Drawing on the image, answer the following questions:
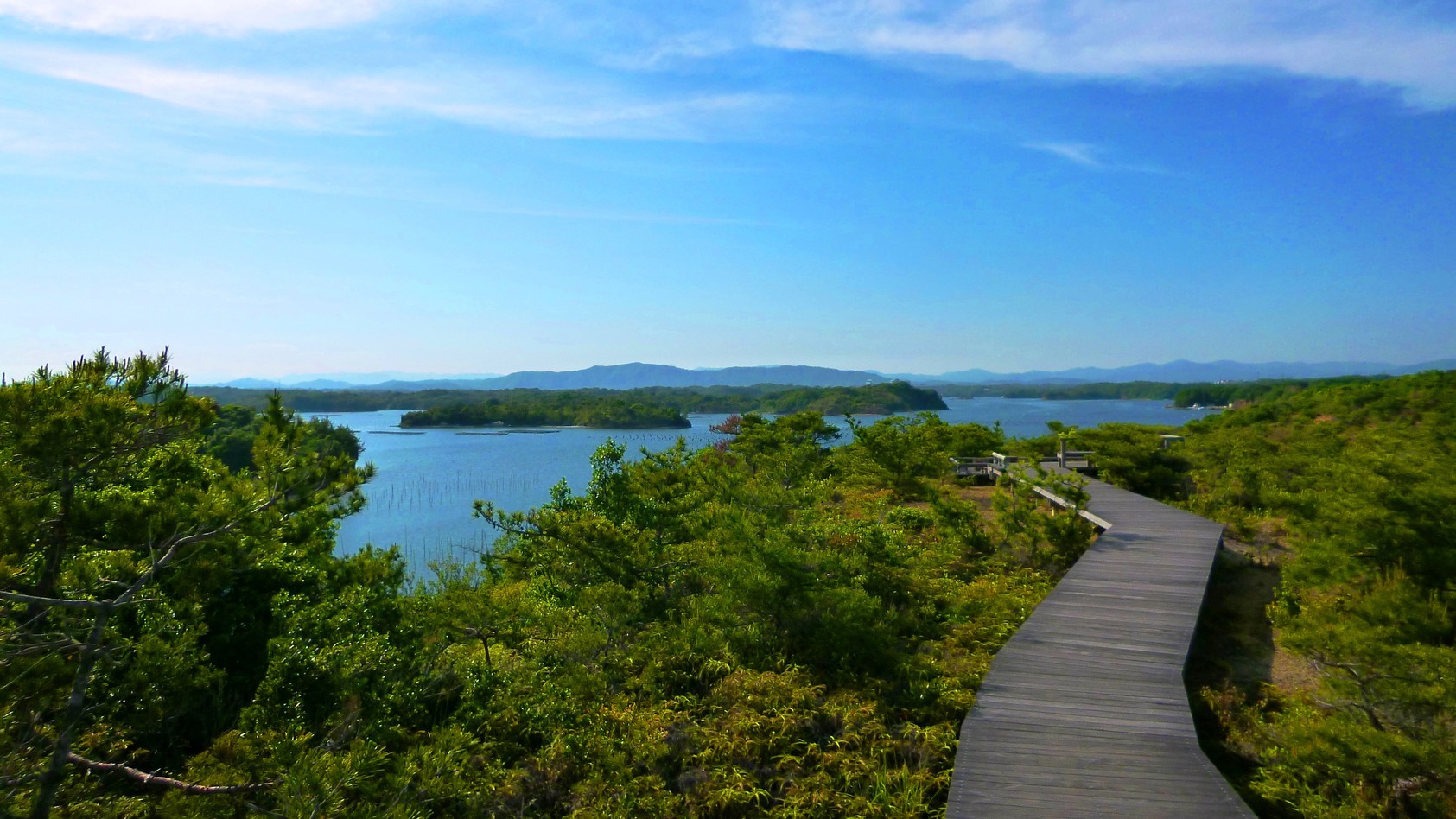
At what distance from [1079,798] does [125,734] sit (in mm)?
6174

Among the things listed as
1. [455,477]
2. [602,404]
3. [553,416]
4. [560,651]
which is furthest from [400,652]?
[602,404]

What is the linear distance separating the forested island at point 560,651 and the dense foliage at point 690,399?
172 feet

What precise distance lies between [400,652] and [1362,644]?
303 inches

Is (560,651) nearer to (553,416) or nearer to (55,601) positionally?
(55,601)

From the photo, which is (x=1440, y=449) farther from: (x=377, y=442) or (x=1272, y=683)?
(x=377, y=442)

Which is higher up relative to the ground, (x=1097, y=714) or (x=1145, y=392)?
(x=1145, y=392)

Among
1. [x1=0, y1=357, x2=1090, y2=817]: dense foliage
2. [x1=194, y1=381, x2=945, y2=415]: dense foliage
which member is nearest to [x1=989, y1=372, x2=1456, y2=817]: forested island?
[x1=0, y1=357, x2=1090, y2=817]: dense foliage

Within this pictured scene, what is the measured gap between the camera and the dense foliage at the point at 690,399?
3066 inches

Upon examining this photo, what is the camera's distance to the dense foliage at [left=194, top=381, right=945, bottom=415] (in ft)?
255

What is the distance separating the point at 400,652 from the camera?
5953mm

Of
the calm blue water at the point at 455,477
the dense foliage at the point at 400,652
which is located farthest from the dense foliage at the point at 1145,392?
the dense foliage at the point at 400,652

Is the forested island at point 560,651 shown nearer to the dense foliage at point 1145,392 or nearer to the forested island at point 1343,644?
the forested island at point 1343,644

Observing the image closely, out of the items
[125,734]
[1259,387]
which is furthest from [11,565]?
[1259,387]

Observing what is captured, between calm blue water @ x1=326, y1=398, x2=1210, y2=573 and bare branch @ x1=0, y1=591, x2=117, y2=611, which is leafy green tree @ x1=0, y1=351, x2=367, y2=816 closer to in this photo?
bare branch @ x1=0, y1=591, x2=117, y2=611
